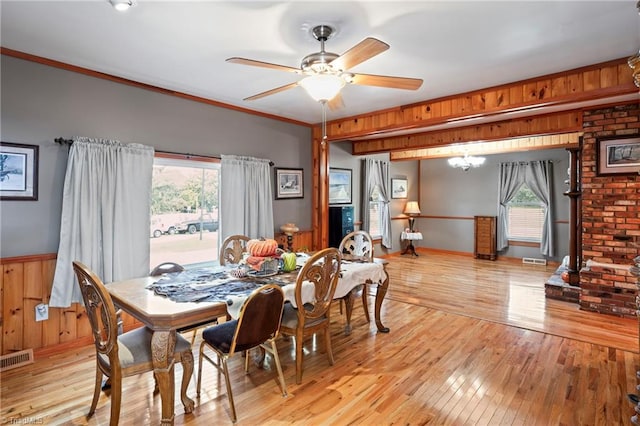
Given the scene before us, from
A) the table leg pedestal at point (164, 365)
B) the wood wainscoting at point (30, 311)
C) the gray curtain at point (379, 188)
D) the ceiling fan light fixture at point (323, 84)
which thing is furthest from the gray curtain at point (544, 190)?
the wood wainscoting at point (30, 311)

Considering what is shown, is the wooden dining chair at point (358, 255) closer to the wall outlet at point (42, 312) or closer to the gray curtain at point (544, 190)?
the wall outlet at point (42, 312)

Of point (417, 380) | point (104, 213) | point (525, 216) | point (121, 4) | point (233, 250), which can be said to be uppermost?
point (121, 4)

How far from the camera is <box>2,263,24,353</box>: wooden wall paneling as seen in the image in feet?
9.06

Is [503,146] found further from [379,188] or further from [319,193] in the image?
[319,193]

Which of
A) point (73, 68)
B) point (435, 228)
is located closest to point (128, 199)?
point (73, 68)

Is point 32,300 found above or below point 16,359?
above

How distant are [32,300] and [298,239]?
3.12 m

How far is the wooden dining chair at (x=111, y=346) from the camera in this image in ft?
5.88

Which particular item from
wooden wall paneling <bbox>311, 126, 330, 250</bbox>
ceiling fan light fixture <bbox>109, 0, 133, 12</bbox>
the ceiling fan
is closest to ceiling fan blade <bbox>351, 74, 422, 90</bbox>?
the ceiling fan

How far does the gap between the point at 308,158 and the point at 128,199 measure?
2689mm

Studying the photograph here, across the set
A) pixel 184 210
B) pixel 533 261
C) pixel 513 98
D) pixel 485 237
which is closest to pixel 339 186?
pixel 184 210

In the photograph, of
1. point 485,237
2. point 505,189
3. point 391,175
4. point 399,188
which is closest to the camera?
point 505,189

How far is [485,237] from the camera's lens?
788 centimetres

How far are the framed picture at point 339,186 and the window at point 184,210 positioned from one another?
267 cm
